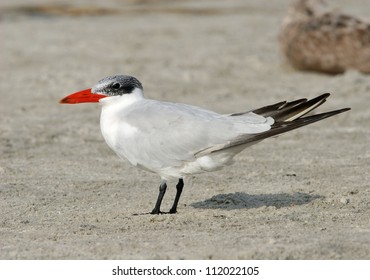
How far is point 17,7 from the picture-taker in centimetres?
1530

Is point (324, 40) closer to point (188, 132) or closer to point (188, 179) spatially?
point (188, 179)

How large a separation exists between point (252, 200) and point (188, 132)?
2.63 ft

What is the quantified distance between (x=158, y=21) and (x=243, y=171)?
7926 mm

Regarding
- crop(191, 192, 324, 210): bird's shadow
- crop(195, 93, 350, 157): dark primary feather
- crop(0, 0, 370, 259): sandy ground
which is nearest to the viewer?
crop(0, 0, 370, 259): sandy ground

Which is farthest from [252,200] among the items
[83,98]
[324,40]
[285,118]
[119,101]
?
[324,40]

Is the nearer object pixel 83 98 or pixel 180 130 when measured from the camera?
pixel 180 130

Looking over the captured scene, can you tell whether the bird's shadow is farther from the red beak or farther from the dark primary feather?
the red beak

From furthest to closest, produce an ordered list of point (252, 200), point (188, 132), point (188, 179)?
point (188, 179) → point (252, 200) → point (188, 132)

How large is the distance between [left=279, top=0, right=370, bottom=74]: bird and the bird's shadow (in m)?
4.41

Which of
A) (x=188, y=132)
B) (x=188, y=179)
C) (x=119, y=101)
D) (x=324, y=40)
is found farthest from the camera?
(x=324, y=40)

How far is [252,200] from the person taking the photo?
564cm

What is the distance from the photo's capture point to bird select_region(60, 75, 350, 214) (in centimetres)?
507

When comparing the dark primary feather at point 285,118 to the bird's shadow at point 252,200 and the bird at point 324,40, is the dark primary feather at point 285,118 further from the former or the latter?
the bird at point 324,40

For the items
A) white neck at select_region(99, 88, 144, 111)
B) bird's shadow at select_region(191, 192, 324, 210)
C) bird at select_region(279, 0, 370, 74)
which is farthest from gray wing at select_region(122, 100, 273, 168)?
bird at select_region(279, 0, 370, 74)
